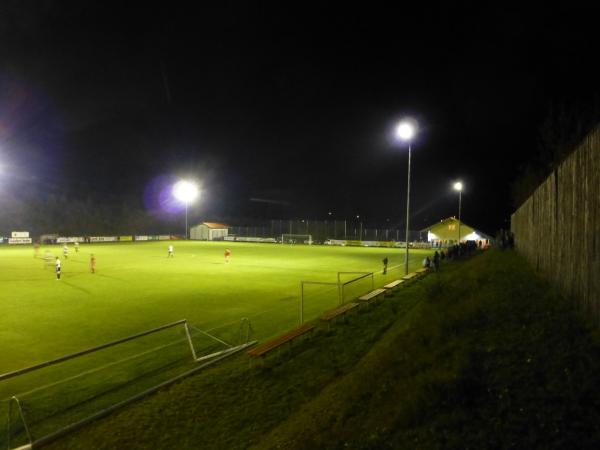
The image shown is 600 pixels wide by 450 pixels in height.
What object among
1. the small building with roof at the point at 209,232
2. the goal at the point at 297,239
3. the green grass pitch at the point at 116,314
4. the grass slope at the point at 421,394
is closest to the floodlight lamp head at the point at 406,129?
the green grass pitch at the point at 116,314

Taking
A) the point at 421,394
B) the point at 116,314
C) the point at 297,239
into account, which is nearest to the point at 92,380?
the point at 116,314

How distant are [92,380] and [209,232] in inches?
2805

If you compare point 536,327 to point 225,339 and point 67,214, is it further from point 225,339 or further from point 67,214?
point 67,214

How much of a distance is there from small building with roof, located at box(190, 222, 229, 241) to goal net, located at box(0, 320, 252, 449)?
6798cm

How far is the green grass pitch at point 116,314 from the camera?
8148 mm

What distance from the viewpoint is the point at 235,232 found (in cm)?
8288

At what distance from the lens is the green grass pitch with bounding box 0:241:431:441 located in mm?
8148

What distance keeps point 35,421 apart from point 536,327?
814cm

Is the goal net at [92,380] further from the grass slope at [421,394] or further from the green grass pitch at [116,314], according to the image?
the grass slope at [421,394]

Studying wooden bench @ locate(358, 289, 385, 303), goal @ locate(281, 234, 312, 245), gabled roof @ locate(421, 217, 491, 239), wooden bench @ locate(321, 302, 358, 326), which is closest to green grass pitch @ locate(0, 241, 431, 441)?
wooden bench @ locate(321, 302, 358, 326)

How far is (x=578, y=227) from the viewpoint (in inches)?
255

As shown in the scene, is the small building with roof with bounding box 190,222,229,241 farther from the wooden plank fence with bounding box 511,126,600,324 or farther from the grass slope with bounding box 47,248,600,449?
the wooden plank fence with bounding box 511,126,600,324

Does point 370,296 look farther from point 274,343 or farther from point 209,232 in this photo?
point 209,232

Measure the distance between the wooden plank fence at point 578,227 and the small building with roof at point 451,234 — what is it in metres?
51.3
